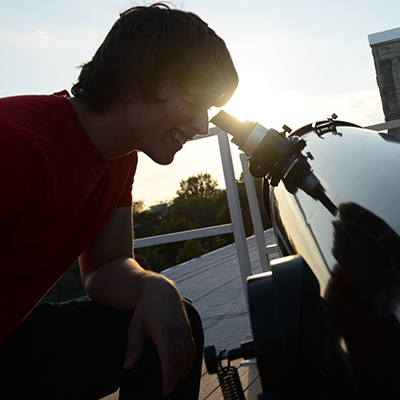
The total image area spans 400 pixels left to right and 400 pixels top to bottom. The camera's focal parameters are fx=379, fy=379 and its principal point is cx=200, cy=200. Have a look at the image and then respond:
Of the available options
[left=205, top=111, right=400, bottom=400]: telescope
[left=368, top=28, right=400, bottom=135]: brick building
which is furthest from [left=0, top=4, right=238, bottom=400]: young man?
[left=368, top=28, right=400, bottom=135]: brick building

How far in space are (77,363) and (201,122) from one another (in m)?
0.70

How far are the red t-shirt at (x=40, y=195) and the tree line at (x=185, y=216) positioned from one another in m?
4.47

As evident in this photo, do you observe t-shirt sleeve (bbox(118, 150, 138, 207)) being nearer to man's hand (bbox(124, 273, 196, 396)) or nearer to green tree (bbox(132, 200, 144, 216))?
man's hand (bbox(124, 273, 196, 396))

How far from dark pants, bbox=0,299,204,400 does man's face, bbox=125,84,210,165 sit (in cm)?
47

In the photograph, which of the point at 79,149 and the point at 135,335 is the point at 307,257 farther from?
the point at 79,149

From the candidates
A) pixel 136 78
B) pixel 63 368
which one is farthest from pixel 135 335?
pixel 136 78

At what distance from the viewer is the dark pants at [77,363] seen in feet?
2.76

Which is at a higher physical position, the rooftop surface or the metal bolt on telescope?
the metal bolt on telescope

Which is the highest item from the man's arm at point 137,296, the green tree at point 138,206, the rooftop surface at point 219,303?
the green tree at point 138,206

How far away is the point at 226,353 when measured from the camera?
0.46m

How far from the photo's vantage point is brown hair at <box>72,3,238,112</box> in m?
1.09

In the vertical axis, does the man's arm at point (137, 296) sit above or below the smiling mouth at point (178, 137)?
below

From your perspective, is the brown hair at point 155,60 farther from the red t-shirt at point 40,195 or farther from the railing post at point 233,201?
the railing post at point 233,201

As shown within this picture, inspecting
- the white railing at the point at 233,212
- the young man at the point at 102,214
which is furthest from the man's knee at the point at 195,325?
the white railing at the point at 233,212
